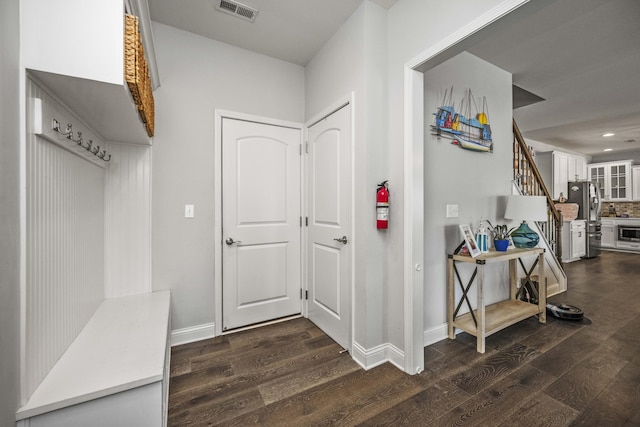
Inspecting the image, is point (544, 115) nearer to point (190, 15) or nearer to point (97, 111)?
point (190, 15)

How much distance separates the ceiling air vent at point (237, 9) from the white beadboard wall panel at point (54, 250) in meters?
1.29

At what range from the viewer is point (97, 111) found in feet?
4.73

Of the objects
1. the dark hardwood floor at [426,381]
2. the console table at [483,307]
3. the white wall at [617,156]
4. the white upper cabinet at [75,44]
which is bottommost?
the dark hardwood floor at [426,381]

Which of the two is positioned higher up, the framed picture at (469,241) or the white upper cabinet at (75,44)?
the white upper cabinet at (75,44)

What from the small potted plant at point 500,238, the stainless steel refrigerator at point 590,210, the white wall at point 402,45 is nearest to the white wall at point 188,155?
the white wall at point 402,45

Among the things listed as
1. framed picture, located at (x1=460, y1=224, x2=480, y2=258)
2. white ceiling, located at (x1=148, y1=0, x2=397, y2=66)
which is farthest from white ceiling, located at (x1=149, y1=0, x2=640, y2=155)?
framed picture, located at (x1=460, y1=224, x2=480, y2=258)

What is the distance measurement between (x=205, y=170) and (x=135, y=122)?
809mm

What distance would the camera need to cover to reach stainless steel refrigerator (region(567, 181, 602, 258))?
600 cm

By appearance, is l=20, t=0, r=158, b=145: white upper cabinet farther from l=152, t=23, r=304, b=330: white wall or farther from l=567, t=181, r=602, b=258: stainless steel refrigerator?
l=567, t=181, r=602, b=258: stainless steel refrigerator

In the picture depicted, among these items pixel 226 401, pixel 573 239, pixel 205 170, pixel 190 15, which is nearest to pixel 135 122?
pixel 205 170

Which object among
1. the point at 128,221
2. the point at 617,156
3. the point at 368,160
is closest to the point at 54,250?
the point at 128,221

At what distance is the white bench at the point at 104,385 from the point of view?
41.0 inches

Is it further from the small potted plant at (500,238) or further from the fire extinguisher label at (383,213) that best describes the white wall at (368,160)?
the small potted plant at (500,238)

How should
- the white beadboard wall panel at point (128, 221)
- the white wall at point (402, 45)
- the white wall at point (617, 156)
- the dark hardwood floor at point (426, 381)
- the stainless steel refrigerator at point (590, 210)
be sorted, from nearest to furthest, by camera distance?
the dark hardwood floor at point (426, 381)
the white wall at point (402, 45)
the white beadboard wall panel at point (128, 221)
the stainless steel refrigerator at point (590, 210)
the white wall at point (617, 156)
